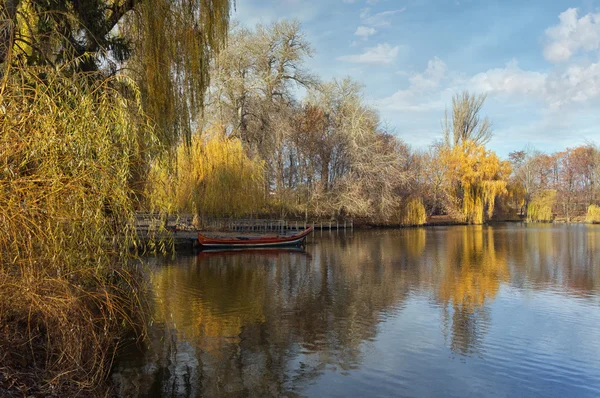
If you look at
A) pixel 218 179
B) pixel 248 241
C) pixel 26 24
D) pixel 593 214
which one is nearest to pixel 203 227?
pixel 248 241

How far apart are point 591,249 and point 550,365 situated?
53.9 feet

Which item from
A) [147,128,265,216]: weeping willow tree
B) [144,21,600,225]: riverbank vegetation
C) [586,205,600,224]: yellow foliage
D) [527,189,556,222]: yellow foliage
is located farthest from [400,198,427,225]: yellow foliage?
[147,128,265,216]: weeping willow tree

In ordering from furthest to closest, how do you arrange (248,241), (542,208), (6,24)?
(542,208) → (248,241) → (6,24)

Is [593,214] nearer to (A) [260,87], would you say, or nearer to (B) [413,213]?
(B) [413,213]

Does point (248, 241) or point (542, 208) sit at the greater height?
point (542, 208)

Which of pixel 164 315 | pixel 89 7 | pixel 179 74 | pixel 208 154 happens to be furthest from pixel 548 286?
pixel 208 154

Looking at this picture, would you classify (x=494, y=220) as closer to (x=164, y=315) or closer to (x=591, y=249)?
(x=591, y=249)

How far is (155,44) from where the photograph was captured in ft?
25.5

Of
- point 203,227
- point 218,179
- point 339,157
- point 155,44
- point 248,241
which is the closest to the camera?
point 155,44

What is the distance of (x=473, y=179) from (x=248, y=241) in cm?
2568

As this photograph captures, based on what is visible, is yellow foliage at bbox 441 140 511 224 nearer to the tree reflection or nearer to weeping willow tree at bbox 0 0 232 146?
the tree reflection

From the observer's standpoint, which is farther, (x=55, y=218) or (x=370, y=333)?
(x=370, y=333)

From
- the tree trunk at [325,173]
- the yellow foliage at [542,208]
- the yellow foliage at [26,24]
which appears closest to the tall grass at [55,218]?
the yellow foliage at [26,24]

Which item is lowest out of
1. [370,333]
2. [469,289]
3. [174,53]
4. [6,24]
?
[370,333]
